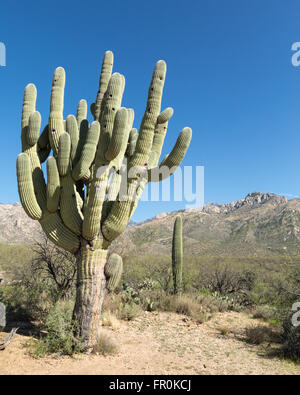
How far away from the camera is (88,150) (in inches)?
218

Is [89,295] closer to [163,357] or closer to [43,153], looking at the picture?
[163,357]

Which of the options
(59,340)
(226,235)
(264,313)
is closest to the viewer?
(59,340)

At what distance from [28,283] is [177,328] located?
5.33 metres

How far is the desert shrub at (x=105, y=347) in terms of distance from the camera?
18.4 feet

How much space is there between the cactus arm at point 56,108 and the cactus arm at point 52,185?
597 millimetres

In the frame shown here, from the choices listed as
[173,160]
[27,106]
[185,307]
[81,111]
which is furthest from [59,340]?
[185,307]

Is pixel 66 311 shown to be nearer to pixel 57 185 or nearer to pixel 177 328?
pixel 57 185

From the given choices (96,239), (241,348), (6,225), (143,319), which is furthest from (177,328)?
(6,225)

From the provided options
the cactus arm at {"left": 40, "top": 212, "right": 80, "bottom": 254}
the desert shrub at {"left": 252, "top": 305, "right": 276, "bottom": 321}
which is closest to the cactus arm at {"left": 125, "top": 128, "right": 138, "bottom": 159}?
the cactus arm at {"left": 40, "top": 212, "right": 80, "bottom": 254}

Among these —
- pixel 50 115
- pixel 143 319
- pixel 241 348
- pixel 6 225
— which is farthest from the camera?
pixel 6 225

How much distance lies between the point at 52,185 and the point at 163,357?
4.16 meters
